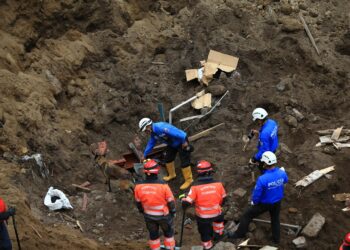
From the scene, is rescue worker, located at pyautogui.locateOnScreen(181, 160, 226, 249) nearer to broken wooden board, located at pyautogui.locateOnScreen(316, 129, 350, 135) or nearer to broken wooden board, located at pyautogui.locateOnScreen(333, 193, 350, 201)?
broken wooden board, located at pyautogui.locateOnScreen(333, 193, 350, 201)

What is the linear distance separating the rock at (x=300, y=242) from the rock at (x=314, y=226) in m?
0.13

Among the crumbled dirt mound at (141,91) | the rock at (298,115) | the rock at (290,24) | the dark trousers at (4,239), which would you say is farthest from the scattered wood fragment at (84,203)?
the rock at (290,24)

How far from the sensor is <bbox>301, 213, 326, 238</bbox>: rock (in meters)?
9.33

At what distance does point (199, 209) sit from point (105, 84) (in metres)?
6.14

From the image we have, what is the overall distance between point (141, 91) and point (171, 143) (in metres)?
3.14

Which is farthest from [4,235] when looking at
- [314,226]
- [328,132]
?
[328,132]

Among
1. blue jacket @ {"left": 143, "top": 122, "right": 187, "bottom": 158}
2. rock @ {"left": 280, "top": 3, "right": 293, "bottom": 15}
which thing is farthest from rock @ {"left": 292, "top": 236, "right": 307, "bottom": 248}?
rock @ {"left": 280, "top": 3, "right": 293, "bottom": 15}

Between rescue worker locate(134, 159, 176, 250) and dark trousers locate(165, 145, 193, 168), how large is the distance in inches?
107

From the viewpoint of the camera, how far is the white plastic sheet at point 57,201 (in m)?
9.87

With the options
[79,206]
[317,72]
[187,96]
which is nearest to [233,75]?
[187,96]

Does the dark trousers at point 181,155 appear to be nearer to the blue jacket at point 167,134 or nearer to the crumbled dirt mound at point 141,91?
the blue jacket at point 167,134

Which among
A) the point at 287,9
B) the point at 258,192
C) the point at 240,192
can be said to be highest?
the point at 287,9

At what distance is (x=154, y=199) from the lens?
8562 millimetres

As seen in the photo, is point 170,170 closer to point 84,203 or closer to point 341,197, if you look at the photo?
point 84,203
